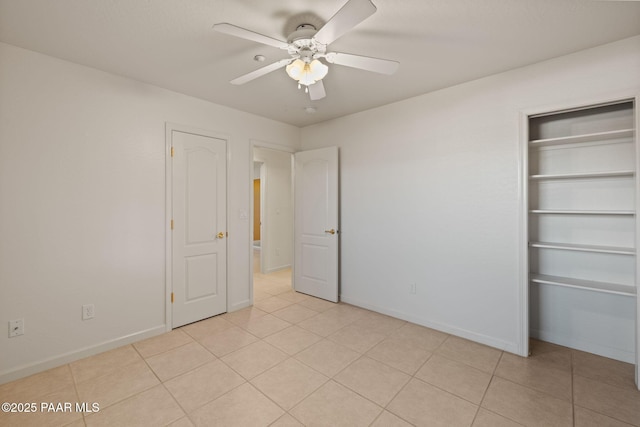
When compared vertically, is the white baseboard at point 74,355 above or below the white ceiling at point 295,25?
below

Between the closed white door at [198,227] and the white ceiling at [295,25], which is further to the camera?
the closed white door at [198,227]

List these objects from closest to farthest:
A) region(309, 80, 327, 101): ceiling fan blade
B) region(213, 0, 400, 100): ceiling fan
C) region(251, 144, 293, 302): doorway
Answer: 1. region(213, 0, 400, 100): ceiling fan
2. region(309, 80, 327, 101): ceiling fan blade
3. region(251, 144, 293, 302): doorway

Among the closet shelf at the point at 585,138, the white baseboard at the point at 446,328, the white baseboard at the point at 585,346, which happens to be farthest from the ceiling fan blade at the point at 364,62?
the white baseboard at the point at 585,346

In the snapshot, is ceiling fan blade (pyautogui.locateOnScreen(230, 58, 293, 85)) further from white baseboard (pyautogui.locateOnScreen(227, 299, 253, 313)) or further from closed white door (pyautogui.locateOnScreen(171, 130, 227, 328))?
white baseboard (pyautogui.locateOnScreen(227, 299, 253, 313))

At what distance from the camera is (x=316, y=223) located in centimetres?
397

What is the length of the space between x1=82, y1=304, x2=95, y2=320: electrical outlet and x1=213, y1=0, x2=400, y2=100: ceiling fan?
2297 millimetres

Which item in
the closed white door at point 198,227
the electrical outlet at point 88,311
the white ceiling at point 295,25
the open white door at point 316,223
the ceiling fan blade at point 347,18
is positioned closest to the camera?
the ceiling fan blade at point 347,18

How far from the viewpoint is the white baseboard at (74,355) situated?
6.93 feet

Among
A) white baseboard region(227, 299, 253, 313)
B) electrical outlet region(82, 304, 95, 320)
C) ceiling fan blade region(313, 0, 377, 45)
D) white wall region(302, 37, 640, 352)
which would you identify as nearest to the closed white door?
white baseboard region(227, 299, 253, 313)

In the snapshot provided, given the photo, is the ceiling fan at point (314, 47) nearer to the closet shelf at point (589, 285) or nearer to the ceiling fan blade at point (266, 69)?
the ceiling fan blade at point (266, 69)

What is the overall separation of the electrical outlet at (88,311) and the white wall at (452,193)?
8.79ft

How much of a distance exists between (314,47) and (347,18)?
0.49m

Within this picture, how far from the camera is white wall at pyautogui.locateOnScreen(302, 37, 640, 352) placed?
7.74 feet

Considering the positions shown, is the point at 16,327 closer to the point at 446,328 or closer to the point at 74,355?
the point at 74,355
